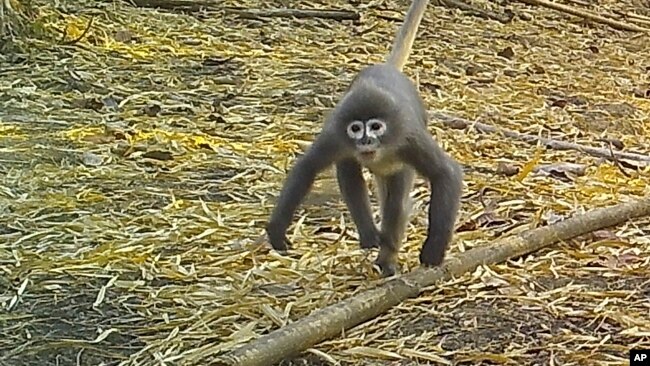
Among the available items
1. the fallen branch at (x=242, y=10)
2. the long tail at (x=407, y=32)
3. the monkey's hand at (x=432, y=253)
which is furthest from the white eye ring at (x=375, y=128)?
the fallen branch at (x=242, y=10)

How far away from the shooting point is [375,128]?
4234mm

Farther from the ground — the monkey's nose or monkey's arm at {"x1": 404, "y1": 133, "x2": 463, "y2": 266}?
the monkey's nose

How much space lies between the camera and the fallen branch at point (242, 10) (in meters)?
9.85

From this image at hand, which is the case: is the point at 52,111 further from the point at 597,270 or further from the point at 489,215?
the point at 597,270

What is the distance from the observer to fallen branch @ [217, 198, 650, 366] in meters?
3.47

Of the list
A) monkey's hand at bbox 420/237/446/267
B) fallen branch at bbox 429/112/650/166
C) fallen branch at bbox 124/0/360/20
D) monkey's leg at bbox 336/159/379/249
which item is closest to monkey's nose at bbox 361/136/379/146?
monkey's leg at bbox 336/159/379/249

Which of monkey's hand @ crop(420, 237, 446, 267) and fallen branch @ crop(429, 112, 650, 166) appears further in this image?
fallen branch @ crop(429, 112, 650, 166)

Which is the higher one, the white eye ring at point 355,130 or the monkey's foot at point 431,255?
the white eye ring at point 355,130

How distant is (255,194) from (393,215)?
119 cm

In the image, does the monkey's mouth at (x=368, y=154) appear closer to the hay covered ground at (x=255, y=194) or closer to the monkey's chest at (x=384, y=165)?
the monkey's chest at (x=384, y=165)

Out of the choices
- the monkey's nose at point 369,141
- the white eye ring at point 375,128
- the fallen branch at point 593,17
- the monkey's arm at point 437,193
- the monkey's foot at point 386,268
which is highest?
the white eye ring at point 375,128

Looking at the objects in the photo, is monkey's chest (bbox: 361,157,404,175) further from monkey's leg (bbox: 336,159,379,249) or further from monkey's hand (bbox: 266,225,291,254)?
monkey's hand (bbox: 266,225,291,254)

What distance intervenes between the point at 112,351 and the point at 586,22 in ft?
26.7

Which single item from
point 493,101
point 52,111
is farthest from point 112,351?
point 493,101
